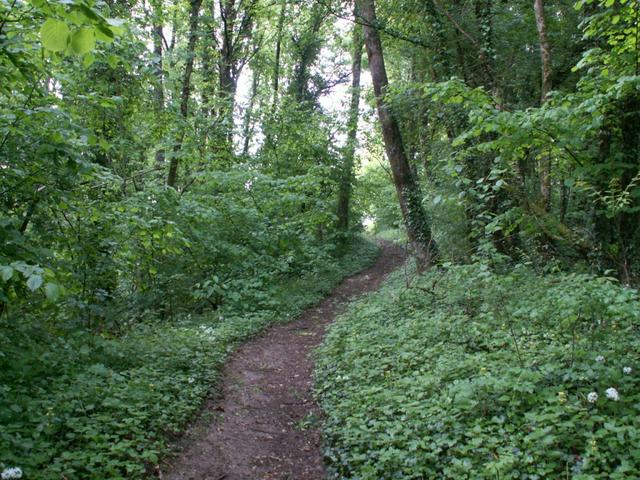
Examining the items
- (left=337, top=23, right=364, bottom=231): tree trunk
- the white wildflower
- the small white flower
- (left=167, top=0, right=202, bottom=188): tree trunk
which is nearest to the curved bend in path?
the white wildflower

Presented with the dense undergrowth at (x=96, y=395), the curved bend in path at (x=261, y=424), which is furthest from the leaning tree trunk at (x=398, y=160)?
the dense undergrowth at (x=96, y=395)

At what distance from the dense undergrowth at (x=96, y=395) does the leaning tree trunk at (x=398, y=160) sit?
6.47 metres

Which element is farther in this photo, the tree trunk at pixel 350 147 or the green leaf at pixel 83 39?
the tree trunk at pixel 350 147

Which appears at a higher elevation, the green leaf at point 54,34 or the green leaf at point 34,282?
the green leaf at point 54,34

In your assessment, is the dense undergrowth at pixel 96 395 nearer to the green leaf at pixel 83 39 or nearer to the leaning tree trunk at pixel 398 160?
the green leaf at pixel 83 39

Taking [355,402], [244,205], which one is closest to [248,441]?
[355,402]

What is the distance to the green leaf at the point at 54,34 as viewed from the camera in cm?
192

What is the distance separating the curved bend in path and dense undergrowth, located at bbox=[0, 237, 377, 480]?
0.99 ft

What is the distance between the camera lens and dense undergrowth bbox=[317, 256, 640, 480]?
3506 millimetres

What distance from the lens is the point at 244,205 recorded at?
12328mm

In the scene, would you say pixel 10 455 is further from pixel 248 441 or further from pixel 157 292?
pixel 157 292

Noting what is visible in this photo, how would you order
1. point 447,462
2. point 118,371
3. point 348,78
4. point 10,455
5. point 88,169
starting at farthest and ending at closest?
point 348,78, point 118,371, point 88,169, point 447,462, point 10,455

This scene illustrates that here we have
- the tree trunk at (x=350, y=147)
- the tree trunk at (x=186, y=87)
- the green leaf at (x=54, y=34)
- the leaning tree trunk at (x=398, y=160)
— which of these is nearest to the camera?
the green leaf at (x=54, y=34)

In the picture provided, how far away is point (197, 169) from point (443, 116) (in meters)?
6.47
